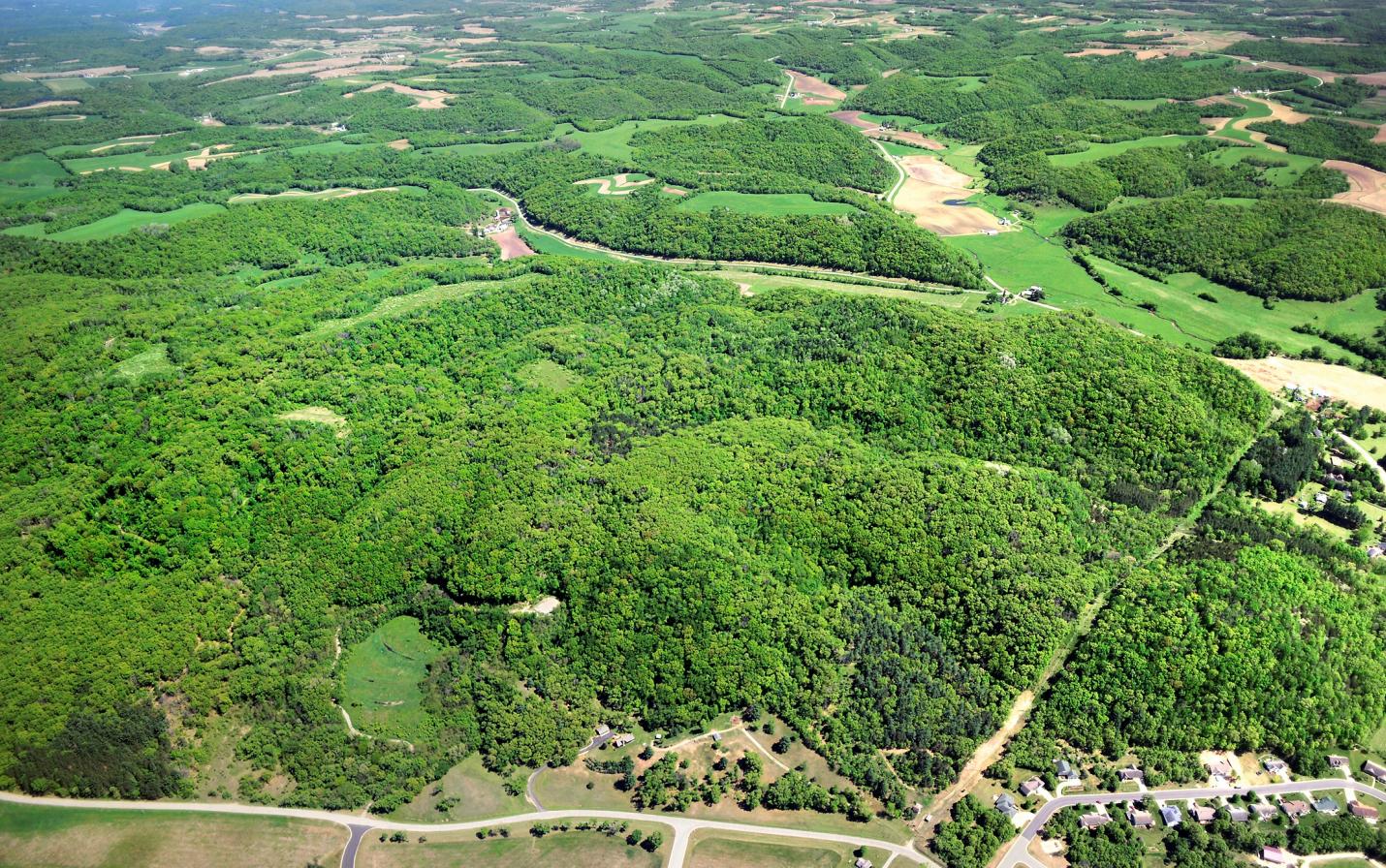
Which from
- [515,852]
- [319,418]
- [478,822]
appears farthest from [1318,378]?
[319,418]

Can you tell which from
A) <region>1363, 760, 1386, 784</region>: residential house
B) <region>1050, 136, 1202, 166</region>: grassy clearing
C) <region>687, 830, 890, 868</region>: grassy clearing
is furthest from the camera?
<region>1050, 136, 1202, 166</region>: grassy clearing

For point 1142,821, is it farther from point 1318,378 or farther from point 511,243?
point 511,243

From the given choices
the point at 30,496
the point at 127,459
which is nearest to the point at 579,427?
the point at 127,459

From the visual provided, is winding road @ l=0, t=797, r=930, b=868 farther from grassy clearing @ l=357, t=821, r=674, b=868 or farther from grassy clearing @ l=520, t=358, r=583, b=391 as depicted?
grassy clearing @ l=520, t=358, r=583, b=391

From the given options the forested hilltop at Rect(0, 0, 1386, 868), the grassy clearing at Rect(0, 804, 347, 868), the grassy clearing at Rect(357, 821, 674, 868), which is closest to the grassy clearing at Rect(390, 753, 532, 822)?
the forested hilltop at Rect(0, 0, 1386, 868)

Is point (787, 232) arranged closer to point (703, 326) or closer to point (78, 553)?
point (703, 326)

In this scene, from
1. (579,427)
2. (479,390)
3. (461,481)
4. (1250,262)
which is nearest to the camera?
(461,481)

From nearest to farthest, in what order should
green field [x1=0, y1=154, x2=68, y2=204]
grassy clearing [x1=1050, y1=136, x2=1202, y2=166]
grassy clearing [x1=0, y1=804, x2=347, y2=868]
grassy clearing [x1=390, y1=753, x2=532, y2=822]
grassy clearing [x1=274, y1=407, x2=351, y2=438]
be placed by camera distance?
grassy clearing [x1=0, y1=804, x2=347, y2=868] → grassy clearing [x1=390, y1=753, x2=532, y2=822] → grassy clearing [x1=274, y1=407, x2=351, y2=438] → green field [x1=0, y1=154, x2=68, y2=204] → grassy clearing [x1=1050, y1=136, x2=1202, y2=166]
